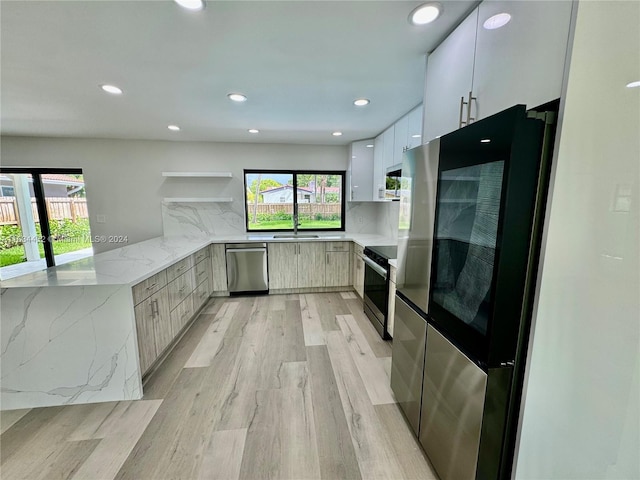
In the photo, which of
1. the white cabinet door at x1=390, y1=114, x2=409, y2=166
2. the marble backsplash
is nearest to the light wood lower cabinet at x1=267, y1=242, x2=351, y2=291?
the marble backsplash

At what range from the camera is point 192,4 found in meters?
1.22

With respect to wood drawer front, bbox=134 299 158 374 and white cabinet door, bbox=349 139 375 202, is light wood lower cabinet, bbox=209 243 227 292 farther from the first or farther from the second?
white cabinet door, bbox=349 139 375 202

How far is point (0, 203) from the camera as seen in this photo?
3.65 meters

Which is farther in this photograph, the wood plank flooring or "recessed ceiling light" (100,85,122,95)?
"recessed ceiling light" (100,85,122,95)

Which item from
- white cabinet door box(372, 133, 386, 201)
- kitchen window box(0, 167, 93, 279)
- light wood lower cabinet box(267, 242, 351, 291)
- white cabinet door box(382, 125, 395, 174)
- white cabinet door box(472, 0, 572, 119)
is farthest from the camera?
light wood lower cabinet box(267, 242, 351, 291)

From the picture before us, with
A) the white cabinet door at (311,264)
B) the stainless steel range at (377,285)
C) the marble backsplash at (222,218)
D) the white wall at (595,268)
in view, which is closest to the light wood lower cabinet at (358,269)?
the stainless steel range at (377,285)

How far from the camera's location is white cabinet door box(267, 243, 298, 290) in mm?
3994

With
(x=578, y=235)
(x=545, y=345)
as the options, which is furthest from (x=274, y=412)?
(x=578, y=235)

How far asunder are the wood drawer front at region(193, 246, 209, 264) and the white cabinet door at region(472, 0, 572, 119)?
10.7 ft

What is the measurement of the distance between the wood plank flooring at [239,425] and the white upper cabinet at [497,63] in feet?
6.30

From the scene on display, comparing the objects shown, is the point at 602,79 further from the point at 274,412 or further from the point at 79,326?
the point at 79,326

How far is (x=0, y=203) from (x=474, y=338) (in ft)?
19.2

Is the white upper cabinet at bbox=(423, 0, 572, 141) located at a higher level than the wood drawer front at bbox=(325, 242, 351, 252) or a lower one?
higher

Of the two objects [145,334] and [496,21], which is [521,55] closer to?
[496,21]
